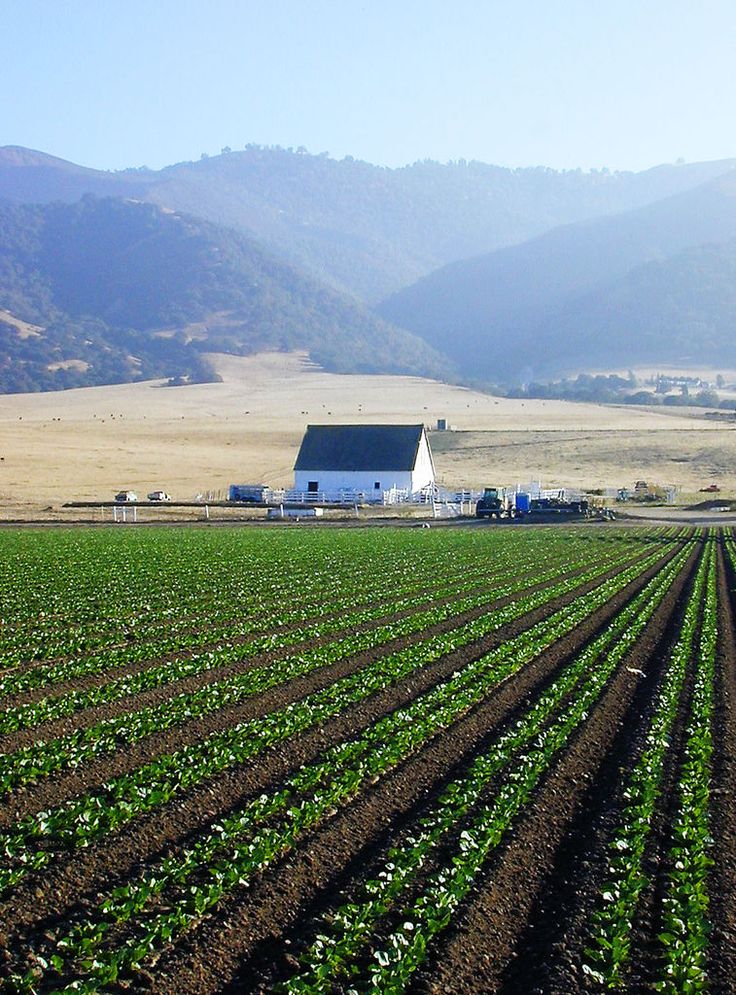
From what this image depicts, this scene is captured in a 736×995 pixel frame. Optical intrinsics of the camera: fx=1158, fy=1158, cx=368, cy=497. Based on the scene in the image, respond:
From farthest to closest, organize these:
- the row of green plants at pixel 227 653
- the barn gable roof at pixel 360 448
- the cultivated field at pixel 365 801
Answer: the barn gable roof at pixel 360 448 → the row of green plants at pixel 227 653 → the cultivated field at pixel 365 801

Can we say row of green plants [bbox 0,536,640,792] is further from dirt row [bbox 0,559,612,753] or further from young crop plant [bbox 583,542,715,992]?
young crop plant [bbox 583,542,715,992]

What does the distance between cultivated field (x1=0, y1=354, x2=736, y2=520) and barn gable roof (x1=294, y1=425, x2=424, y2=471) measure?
8260 millimetres

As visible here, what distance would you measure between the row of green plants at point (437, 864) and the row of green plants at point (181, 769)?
2510 mm

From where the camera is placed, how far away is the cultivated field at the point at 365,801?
842cm

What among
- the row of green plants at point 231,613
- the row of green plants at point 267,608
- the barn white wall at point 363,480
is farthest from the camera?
the barn white wall at point 363,480

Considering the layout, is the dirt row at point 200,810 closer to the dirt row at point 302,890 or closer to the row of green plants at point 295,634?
the dirt row at point 302,890

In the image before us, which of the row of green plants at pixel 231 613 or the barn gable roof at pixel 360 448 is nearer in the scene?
the row of green plants at pixel 231 613

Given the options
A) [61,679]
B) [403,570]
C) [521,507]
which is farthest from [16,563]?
[521,507]

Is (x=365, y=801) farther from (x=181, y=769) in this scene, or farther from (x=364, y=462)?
(x=364, y=462)

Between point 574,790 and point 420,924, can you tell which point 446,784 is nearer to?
point 574,790

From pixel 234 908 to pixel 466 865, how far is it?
2.11m

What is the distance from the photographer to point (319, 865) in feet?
32.8

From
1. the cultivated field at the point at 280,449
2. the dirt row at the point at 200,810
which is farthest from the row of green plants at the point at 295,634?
the cultivated field at the point at 280,449

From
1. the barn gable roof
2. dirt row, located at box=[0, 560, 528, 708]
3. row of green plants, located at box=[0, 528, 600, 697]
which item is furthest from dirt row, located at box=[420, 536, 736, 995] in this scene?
the barn gable roof
